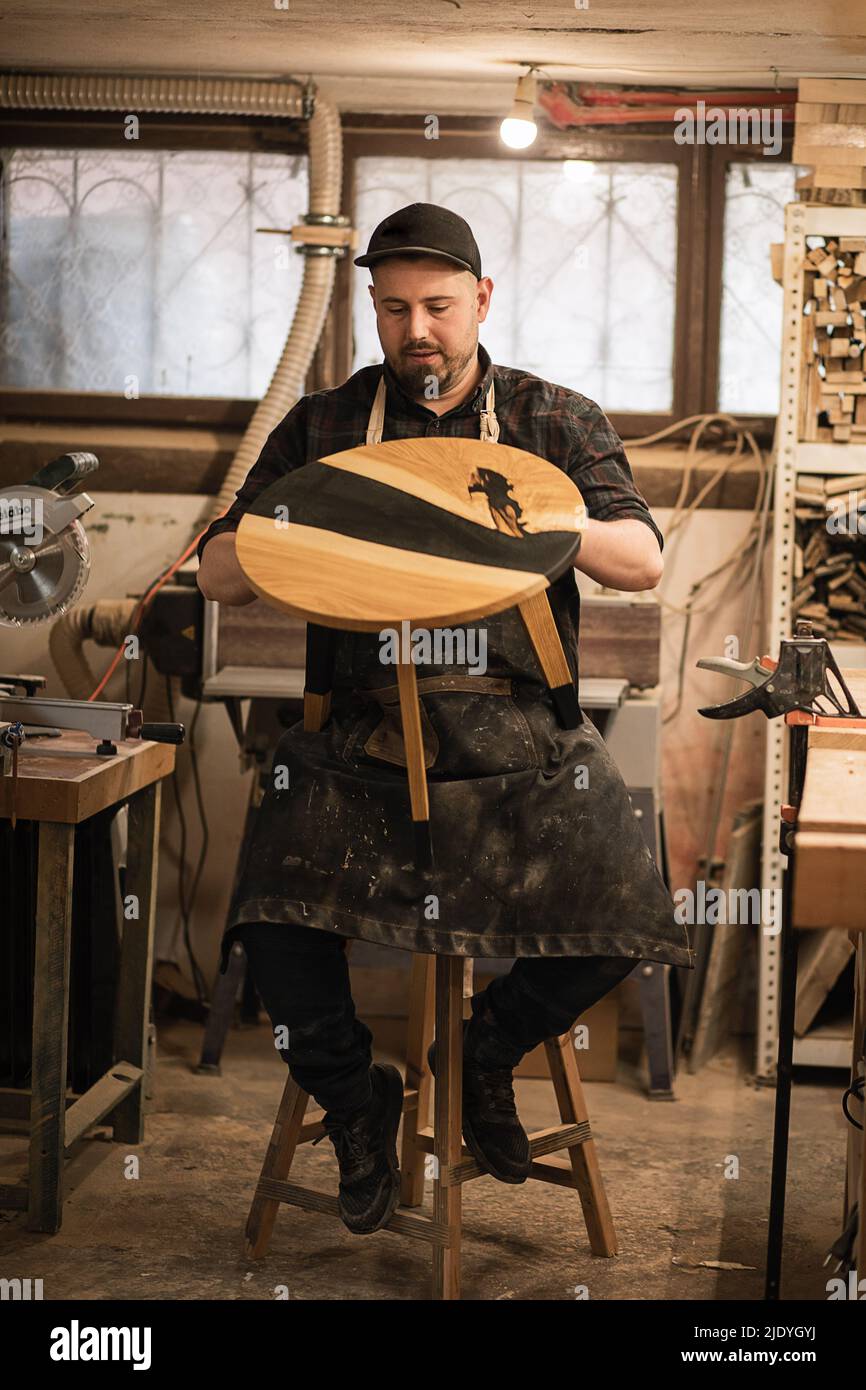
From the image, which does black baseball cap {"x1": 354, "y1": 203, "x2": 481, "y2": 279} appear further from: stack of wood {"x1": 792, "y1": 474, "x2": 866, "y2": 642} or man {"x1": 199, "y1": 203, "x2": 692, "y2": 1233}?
stack of wood {"x1": 792, "y1": 474, "x2": 866, "y2": 642}

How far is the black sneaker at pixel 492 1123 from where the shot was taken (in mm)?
2752

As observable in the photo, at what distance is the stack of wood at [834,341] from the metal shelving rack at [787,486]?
0.04 meters

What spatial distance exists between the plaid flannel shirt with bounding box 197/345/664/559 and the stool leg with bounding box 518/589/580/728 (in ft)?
0.84

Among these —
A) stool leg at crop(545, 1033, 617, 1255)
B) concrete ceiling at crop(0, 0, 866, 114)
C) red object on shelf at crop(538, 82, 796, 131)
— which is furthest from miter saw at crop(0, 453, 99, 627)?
red object on shelf at crop(538, 82, 796, 131)

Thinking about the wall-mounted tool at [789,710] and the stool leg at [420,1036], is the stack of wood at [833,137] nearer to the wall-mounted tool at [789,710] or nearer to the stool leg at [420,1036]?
the wall-mounted tool at [789,710]

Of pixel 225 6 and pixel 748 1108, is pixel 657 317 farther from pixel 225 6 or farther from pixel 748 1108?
pixel 748 1108

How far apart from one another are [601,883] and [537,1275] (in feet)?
2.77

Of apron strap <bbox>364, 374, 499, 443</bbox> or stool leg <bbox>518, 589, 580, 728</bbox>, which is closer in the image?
stool leg <bbox>518, 589, 580, 728</bbox>

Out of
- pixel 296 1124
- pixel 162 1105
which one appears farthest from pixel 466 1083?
pixel 162 1105

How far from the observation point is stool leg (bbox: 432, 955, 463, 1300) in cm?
265

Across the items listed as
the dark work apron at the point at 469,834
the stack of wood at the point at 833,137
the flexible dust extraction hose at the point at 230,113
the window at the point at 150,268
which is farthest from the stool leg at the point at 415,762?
the window at the point at 150,268

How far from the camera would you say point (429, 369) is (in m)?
2.70

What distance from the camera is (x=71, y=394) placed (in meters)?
4.64

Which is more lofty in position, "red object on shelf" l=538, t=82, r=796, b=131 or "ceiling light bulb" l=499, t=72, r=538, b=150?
"red object on shelf" l=538, t=82, r=796, b=131
